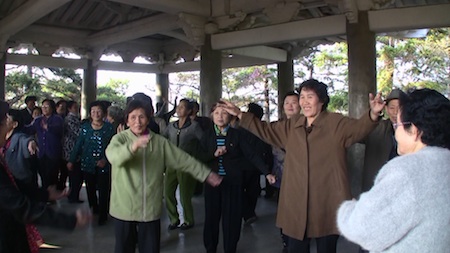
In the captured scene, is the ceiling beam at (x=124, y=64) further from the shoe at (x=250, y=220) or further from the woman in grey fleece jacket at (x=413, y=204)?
the woman in grey fleece jacket at (x=413, y=204)

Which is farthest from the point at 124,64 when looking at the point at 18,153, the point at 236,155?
the point at 236,155

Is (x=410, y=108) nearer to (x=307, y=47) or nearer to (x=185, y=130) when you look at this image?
(x=185, y=130)

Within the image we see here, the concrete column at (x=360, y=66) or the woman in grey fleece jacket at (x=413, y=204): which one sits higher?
the concrete column at (x=360, y=66)

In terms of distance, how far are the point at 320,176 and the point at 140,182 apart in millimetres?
1273

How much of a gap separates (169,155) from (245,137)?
105 centimetres

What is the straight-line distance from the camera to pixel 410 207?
1357mm

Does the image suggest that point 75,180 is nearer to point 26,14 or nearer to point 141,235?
point 26,14

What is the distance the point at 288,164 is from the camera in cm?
287

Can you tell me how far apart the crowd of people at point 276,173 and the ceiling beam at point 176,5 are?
2.24 metres

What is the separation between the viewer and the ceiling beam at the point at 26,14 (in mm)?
6578

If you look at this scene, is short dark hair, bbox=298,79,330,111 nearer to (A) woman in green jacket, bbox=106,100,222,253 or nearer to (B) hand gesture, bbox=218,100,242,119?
(B) hand gesture, bbox=218,100,242,119

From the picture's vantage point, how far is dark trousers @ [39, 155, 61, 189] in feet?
20.1

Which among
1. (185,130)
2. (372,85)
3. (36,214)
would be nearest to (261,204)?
(185,130)

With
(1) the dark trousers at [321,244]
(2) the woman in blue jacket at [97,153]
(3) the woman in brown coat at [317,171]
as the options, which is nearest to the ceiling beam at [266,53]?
(2) the woman in blue jacket at [97,153]
